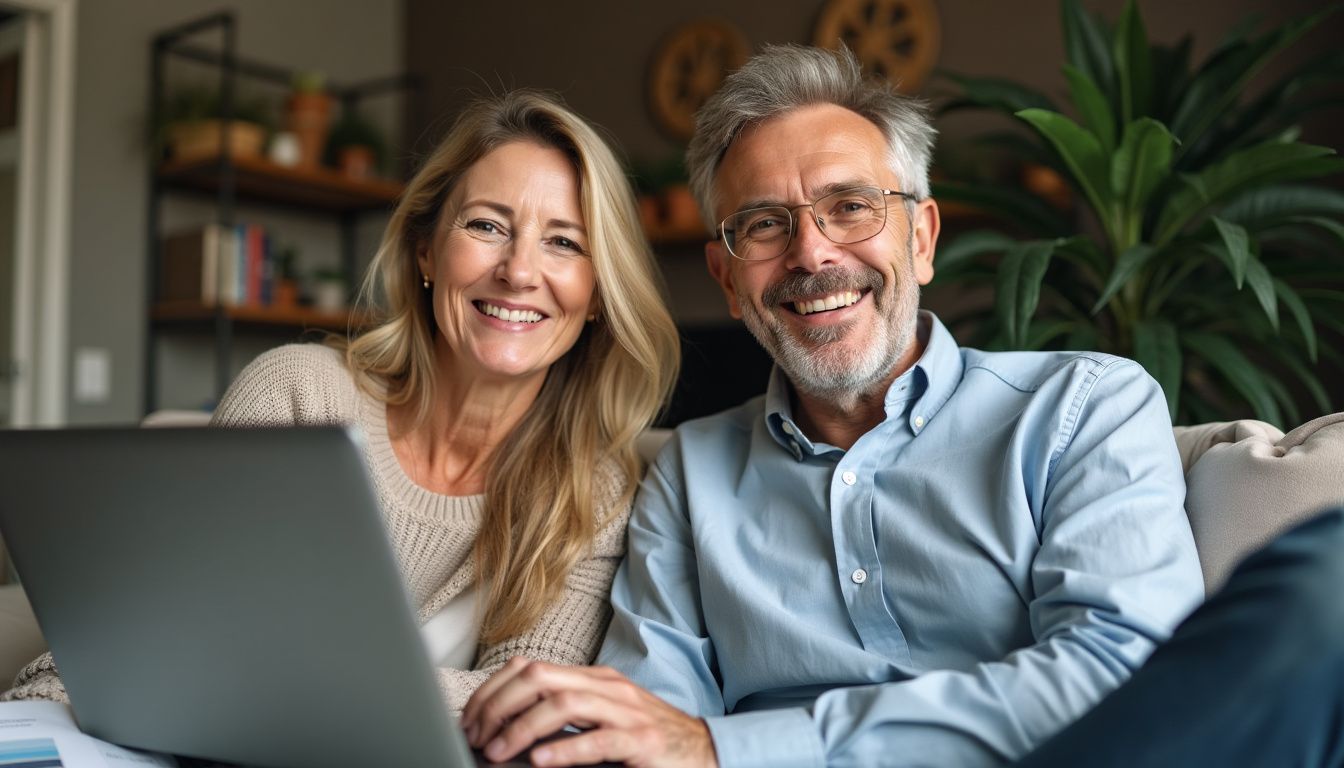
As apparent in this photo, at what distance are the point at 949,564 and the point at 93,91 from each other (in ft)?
12.2

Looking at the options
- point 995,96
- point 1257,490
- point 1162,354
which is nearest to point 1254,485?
point 1257,490

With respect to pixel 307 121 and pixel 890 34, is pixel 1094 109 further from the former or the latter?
pixel 307 121

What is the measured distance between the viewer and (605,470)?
1.56m

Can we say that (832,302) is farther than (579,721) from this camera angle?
Yes

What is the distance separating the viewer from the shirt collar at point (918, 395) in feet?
4.20

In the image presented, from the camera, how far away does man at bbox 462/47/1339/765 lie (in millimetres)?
964

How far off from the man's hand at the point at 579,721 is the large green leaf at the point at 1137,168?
1.22m

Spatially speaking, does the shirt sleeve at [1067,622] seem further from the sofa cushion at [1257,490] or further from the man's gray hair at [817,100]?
the man's gray hair at [817,100]

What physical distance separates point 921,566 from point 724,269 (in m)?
0.51

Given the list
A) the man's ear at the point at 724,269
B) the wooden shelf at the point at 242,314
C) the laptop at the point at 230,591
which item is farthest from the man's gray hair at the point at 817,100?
the wooden shelf at the point at 242,314

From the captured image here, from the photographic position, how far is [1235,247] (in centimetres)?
156

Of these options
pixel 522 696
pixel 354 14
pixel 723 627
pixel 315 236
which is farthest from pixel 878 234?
pixel 354 14

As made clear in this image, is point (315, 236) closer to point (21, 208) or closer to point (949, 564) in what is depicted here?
point (21, 208)

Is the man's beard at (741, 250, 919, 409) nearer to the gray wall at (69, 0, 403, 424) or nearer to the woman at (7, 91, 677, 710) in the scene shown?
the woman at (7, 91, 677, 710)
